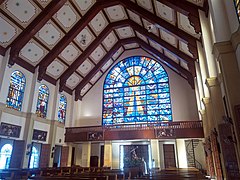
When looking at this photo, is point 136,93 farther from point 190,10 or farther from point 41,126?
point 190,10

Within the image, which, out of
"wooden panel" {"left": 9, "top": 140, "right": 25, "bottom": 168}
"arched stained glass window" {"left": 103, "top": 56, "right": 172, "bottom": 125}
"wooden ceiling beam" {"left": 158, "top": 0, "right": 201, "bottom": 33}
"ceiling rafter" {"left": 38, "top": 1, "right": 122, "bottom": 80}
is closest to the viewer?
"wooden ceiling beam" {"left": 158, "top": 0, "right": 201, "bottom": 33}

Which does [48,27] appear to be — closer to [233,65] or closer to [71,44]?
[71,44]

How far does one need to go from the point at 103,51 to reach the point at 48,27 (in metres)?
4.97

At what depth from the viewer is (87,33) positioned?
12430 millimetres

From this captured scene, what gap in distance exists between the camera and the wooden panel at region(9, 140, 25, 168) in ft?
31.8

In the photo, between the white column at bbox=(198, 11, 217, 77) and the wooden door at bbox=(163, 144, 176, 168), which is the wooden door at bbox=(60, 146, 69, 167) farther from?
the white column at bbox=(198, 11, 217, 77)

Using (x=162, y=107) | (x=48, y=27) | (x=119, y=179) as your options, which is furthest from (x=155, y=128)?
(x=48, y=27)

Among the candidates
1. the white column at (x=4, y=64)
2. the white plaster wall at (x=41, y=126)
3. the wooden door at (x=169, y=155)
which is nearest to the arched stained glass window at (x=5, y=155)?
the white plaster wall at (x=41, y=126)

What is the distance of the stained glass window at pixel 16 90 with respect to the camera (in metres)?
10.1

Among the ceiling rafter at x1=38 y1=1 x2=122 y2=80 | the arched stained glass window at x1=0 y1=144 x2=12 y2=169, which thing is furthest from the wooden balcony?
the ceiling rafter at x1=38 y1=1 x2=122 y2=80

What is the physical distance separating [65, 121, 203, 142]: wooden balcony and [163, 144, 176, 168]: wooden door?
7.29ft

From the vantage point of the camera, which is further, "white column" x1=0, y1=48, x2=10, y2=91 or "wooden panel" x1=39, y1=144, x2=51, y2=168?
"wooden panel" x1=39, y1=144, x2=51, y2=168

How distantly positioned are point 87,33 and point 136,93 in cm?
576

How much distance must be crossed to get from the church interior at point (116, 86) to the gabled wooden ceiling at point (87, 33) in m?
0.06
